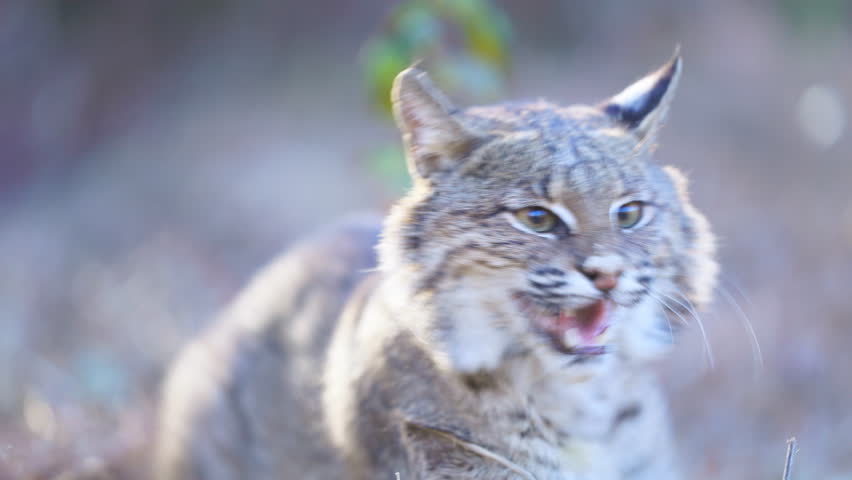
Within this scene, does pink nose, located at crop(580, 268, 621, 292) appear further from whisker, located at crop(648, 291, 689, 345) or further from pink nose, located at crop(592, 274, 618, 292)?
whisker, located at crop(648, 291, 689, 345)

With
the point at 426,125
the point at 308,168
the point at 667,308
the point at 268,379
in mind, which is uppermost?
the point at 308,168

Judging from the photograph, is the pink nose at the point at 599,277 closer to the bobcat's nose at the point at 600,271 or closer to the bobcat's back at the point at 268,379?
the bobcat's nose at the point at 600,271

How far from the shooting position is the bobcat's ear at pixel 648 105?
2836mm

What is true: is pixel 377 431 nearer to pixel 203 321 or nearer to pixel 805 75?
pixel 203 321

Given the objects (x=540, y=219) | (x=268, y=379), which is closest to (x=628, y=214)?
(x=540, y=219)

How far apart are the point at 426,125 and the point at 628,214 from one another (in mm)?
643

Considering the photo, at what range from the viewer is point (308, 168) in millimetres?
7824

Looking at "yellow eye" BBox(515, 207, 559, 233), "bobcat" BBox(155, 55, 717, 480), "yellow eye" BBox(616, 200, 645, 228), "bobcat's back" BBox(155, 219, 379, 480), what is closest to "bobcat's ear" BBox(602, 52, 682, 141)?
"bobcat" BBox(155, 55, 717, 480)

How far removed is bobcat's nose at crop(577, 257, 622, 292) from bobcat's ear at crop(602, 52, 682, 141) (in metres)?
0.61

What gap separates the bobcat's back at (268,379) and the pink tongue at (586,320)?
124cm

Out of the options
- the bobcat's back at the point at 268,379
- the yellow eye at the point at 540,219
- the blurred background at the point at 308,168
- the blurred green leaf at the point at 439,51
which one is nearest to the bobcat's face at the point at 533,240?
the yellow eye at the point at 540,219

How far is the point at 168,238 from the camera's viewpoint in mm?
6754

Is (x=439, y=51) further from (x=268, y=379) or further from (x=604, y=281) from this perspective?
(x=604, y=281)

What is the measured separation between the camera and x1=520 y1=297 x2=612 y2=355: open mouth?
2.46 metres
